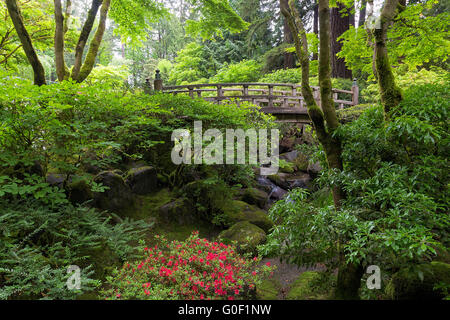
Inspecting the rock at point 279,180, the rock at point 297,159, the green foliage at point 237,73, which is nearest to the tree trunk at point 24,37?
the rock at point 279,180

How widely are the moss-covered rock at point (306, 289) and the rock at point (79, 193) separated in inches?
154

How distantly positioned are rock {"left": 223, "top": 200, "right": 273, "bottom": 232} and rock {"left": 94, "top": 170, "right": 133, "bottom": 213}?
222 centimetres

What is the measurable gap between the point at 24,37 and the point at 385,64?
6.76 m

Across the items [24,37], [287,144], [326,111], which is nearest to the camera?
[326,111]

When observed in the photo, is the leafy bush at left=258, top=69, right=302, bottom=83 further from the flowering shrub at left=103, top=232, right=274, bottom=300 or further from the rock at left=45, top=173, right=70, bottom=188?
the flowering shrub at left=103, top=232, right=274, bottom=300

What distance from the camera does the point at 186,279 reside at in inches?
122

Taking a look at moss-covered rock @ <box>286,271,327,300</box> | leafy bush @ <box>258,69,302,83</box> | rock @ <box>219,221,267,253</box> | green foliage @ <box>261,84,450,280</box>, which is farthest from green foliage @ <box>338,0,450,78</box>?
leafy bush @ <box>258,69,302,83</box>

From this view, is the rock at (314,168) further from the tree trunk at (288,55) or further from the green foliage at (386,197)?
the tree trunk at (288,55)

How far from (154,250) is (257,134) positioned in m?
3.65

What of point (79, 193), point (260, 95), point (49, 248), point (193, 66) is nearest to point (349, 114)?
point (260, 95)

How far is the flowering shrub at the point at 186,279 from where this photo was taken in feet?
9.72

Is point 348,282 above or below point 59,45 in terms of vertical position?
below

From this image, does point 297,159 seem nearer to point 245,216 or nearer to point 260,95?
point 260,95
